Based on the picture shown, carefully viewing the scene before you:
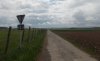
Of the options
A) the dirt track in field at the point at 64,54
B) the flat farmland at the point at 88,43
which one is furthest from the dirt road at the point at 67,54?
the flat farmland at the point at 88,43

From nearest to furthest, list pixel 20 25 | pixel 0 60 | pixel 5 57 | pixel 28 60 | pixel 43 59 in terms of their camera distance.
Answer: pixel 0 60 < pixel 5 57 < pixel 28 60 < pixel 43 59 < pixel 20 25

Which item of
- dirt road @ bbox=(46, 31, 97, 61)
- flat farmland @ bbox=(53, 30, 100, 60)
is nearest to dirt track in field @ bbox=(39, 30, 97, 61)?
dirt road @ bbox=(46, 31, 97, 61)

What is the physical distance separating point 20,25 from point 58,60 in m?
4.55

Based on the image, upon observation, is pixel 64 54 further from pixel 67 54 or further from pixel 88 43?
pixel 88 43

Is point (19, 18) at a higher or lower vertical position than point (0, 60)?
higher

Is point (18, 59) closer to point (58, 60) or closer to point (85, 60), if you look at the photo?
point (58, 60)

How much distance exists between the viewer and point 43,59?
1920 cm

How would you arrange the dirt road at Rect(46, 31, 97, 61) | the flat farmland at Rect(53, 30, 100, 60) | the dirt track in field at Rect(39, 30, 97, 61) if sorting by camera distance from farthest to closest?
the flat farmland at Rect(53, 30, 100, 60), the dirt track in field at Rect(39, 30, 97, 61), the dirt road at Rect(46, 31, 97, 61)

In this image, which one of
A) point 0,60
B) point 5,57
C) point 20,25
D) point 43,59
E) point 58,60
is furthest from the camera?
point 20,25

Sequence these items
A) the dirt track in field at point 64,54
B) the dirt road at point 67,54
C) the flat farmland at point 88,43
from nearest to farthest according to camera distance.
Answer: the dirt road at point 67,54 < the dirt track in field at point 64,54 < the flat farmland at point 88,43

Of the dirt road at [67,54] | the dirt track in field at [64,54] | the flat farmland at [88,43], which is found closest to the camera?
the dirt road at [67,54]

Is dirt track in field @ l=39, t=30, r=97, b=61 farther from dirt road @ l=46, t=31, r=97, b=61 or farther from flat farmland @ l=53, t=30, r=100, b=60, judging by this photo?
flat farmland @ l=53, t=30, r=100, b=60

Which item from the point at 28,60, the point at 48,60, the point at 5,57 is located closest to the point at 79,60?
the point at 48,60

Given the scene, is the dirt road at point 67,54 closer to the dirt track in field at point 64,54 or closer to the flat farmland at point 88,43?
the dirt track in field at point 64,54
